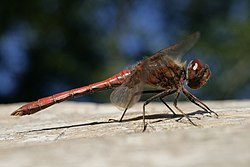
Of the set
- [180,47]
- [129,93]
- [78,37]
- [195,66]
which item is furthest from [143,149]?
[78,37]

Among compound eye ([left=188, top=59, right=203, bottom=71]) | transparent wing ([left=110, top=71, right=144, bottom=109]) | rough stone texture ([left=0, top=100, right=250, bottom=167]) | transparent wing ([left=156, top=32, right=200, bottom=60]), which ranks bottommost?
rough stone texture ([left=0, top=100, right=250, bottom=167])

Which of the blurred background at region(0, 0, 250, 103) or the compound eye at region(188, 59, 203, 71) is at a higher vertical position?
the blurred background at region(0, 0, 250, 103)

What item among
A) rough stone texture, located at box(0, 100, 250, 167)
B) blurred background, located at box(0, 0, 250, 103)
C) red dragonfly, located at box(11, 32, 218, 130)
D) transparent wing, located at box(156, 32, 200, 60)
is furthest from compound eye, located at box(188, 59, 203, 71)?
blurred background, located at box(0, 0, 250, 103)

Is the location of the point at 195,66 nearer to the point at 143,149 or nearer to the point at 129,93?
the point at 129,93

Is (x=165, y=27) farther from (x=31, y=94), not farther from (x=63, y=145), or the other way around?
(x=63, y=145)

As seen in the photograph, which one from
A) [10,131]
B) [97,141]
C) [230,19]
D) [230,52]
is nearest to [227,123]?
[97,141]

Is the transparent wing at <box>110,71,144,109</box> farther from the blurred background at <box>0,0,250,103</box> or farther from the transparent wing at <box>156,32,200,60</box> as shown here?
the blurred background at <box>0,0,250,103</box>

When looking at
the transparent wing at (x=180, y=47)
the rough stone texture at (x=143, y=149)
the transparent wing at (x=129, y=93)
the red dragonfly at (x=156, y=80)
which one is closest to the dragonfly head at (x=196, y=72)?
the red dragonfly at (x=156, y=80)
